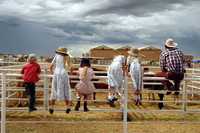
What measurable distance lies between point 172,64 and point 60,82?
2.81 meters

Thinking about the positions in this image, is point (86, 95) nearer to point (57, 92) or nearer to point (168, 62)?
point (57, 92)

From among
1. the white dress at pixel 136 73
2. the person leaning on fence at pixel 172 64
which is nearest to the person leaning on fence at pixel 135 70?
the white dress at pixel 136 73

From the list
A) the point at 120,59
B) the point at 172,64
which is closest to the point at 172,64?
the point at 172,64

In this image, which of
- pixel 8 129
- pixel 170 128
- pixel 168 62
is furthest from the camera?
pixel 168 62

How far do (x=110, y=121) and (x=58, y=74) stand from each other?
1.97 metres

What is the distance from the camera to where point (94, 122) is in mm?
10188

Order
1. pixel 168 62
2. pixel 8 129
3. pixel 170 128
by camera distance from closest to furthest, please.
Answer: pixel 8 129
pixel 170 128
pixel 168 62

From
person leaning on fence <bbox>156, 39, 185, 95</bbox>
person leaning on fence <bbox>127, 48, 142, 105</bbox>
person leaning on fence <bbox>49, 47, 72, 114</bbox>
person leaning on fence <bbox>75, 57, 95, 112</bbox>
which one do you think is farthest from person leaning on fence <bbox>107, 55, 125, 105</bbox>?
person leaning on fence <bbox>49, 47, 72, 114</bbox>

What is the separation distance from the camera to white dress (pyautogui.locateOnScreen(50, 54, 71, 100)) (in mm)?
9516

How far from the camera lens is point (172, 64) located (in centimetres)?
1052

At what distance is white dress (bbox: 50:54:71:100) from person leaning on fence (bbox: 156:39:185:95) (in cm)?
252

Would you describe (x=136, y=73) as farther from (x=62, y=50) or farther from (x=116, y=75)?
(x=62, y=50)

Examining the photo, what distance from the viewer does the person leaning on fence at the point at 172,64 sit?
10.4m

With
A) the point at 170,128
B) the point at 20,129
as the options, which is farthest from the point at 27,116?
the point at 170,128
